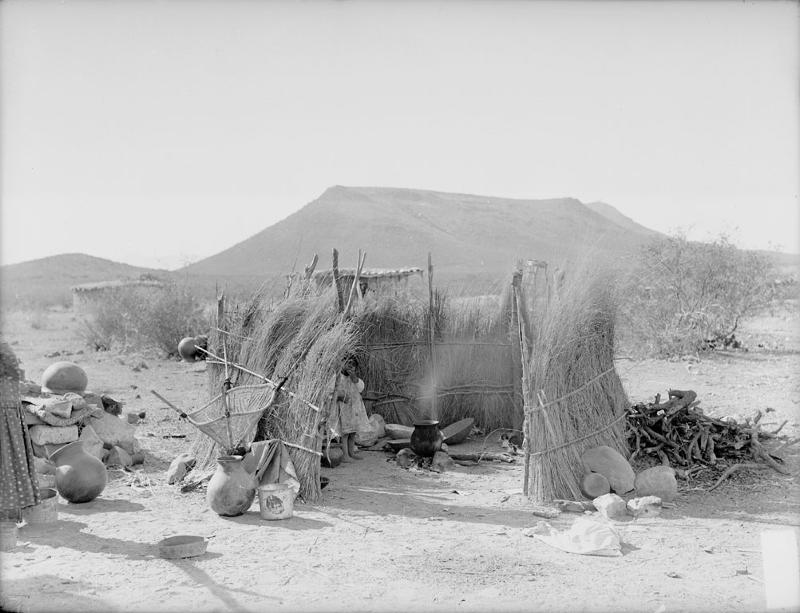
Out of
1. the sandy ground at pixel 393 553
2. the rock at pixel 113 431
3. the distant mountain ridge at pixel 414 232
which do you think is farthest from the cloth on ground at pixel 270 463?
the distant mountain ridge at pixel 414 232

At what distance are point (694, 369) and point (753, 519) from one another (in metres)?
6.58

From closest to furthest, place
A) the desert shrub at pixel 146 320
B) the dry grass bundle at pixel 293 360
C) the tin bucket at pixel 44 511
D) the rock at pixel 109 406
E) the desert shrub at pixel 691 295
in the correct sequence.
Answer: the tin bucket at pixel 44 511, the dry grass bundle at pixel 293 360, the rock at pixel 109 406, the desert shrub at pixel 691 295, the desert shrub at pixel 146 320

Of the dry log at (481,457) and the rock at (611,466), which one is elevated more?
the rock at (611,466)

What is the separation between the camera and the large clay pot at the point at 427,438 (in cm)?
739

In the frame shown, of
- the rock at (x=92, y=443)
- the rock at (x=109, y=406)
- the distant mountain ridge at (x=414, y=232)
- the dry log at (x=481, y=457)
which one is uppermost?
the distant mountain ridge at (x=414, y=232)

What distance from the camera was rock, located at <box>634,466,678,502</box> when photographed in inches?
233

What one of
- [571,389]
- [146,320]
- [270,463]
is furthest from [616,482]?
[146,320]

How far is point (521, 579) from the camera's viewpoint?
4.30 metres

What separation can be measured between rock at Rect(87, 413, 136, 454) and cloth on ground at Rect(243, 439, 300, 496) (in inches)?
73.8

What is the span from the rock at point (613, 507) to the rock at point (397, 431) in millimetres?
3114

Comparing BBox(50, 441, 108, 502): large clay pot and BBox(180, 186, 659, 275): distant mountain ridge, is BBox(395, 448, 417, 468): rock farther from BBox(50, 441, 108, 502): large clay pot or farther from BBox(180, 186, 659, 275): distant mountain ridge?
BBox(180, 186, 659, 275): distant mountain ridge

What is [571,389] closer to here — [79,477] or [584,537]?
[584,537]

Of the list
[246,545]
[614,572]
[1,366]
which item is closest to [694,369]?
[614,572]

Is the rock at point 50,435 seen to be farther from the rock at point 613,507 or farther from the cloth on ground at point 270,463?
A: the rock at point 613,507
